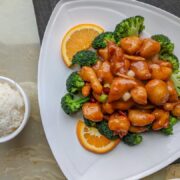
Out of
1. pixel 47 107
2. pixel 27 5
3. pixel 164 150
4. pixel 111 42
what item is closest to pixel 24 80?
pixel 47 107

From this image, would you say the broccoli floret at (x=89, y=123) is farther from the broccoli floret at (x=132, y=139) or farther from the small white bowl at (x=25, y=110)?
the small white bowl at (x=25, y=110)

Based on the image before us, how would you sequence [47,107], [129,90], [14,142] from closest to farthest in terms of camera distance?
[129,90] < [47,107] < [14,142]

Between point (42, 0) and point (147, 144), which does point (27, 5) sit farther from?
point (147, 144)

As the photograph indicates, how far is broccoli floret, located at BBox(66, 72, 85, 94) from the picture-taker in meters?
1.70

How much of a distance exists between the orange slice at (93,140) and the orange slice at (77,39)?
1.05 feet

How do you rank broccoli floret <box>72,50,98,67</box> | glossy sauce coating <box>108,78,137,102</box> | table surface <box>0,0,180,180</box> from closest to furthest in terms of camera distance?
glossy sauce coating <box>108,78,137,102</box> → broccoli floret <box>72,50,98,67</box> → table surface <box>0,0,180,180</box>

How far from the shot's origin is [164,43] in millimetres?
1724

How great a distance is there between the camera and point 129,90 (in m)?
1.63

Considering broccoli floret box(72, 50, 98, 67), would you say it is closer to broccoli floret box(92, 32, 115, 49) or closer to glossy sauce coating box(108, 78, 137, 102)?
broccoli floret box(92, 32, 115, 49)

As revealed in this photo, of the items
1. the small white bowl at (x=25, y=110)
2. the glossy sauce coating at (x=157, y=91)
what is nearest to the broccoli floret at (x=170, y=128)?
the glossy sauce coating at (x=157, y=91)

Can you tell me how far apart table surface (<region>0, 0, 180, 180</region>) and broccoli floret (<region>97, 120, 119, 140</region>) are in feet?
1.07

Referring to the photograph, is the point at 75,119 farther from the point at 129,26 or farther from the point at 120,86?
the point at 129,26

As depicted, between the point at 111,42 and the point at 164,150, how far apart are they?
0.58 m

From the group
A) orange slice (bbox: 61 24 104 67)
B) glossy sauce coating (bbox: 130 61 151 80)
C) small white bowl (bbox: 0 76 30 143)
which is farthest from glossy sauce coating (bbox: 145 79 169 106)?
small white bowl (bbox: 0 76 30 143)
